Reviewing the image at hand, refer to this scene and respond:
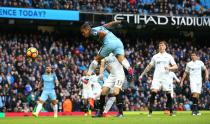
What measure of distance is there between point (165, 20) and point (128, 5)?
2.77m

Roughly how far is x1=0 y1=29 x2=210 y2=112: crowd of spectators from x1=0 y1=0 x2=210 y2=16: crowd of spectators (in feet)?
7.48

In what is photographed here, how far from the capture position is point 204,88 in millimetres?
36625

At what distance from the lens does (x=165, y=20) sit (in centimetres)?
4109

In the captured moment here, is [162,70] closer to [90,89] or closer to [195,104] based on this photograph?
[195,104]

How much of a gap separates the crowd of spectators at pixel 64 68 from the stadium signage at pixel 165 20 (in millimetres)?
1783

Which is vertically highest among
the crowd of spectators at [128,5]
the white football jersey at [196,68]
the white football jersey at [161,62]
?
the crowd of spectators at [128,5]

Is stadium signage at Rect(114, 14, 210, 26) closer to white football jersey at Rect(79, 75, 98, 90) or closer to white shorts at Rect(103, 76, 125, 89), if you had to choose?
white football jersey at Rect(79, 75, 98, 90)

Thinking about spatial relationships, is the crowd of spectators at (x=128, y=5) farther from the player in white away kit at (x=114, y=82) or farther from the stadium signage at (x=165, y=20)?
the player in white away kit at (x=114, y=82)

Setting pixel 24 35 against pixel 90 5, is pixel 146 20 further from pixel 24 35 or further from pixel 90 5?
pixel 24 35

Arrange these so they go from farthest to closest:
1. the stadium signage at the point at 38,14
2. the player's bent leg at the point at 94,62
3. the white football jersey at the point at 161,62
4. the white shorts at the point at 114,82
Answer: the stadium signage at the point at 38,14 < the white football jersey at the point at 161,62 < the white shorts at the point at 114,82 < the player's bent leg at the point at 94,62

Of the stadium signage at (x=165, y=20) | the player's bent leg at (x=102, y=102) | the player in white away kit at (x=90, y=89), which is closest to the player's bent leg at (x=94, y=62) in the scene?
the player's bent leg at (x=102, y=102)

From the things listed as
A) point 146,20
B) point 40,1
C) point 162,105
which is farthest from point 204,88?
point 40,1

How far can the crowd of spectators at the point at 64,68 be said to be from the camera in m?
30.0

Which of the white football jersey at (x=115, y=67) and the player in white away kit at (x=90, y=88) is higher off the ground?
the white football jersey at (x=115, y=67)
